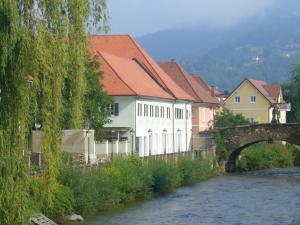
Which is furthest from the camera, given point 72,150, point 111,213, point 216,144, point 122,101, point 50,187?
point 216,144

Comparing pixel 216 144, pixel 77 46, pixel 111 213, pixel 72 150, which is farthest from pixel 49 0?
pixel 216 144

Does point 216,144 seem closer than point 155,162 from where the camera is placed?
No

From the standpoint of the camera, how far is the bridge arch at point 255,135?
2943 inches

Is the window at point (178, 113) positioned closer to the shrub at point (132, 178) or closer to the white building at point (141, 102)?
the white building at point (141, 102)

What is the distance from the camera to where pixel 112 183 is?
39781 millimetres

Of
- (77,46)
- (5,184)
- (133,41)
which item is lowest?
(5,184)

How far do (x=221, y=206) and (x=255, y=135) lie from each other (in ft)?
109

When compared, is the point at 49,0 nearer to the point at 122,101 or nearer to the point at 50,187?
the point at 50,187

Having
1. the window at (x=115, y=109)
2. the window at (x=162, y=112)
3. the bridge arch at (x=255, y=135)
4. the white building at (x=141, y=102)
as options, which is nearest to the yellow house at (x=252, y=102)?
the white building at (x=141, y=102)

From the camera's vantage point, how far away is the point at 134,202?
139 feet

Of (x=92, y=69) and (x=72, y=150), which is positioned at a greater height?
(x=92, y=69)

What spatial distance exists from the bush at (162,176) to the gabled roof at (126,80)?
1112cm

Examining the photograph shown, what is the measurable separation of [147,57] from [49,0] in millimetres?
60172

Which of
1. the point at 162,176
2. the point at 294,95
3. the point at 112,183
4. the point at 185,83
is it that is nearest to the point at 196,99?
the point at 185,83
